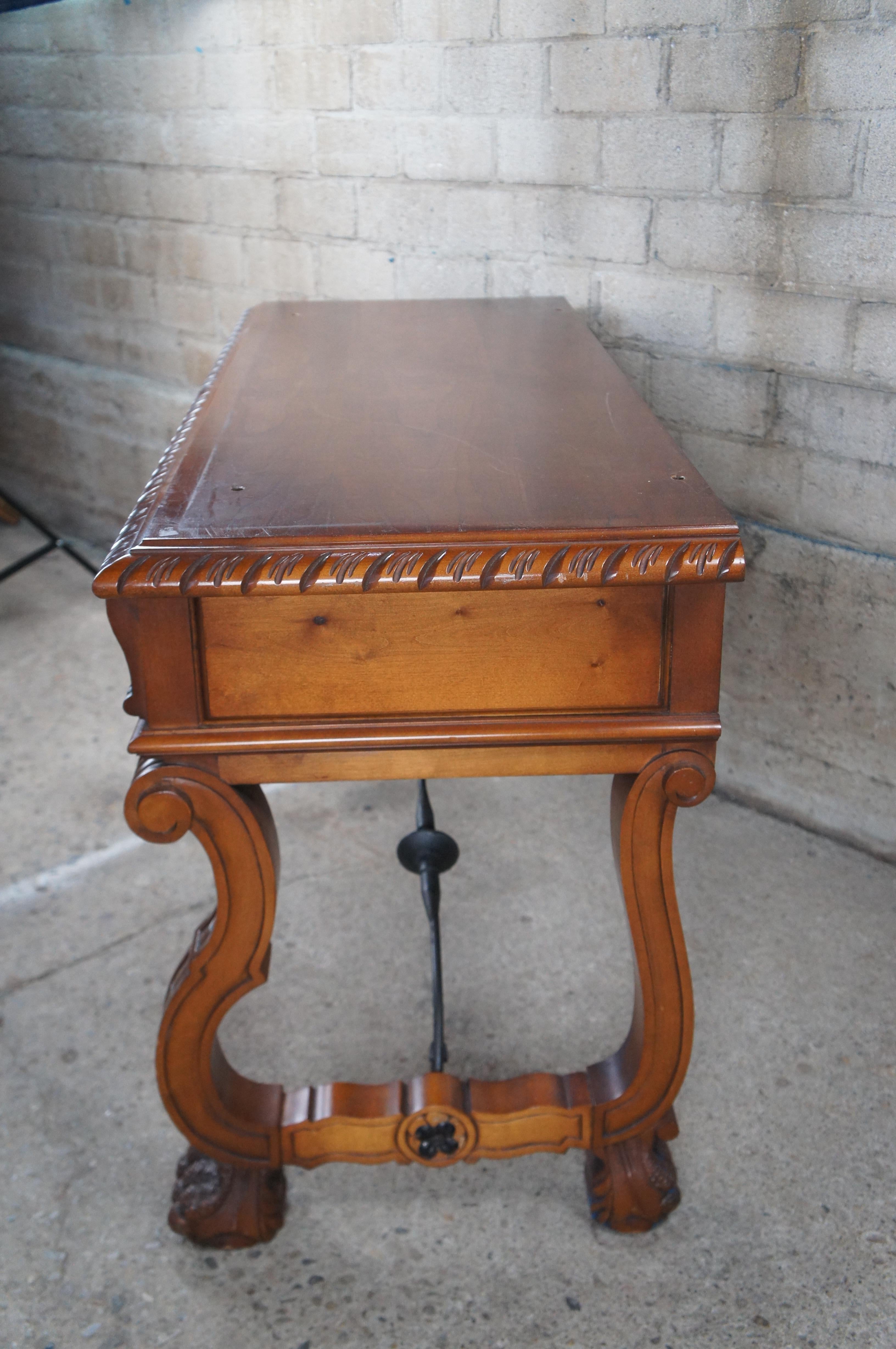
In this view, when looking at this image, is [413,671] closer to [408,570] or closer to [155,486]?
[408,570]

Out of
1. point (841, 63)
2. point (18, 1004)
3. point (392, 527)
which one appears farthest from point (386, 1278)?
point (841, 63)

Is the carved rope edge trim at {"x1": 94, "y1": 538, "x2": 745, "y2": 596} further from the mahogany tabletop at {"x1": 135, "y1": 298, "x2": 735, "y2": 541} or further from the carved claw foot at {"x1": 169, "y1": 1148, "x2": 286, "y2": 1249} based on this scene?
the carved claw foot at {"x1": 169, "y1": 1148, "x2": 286, "y2": 1249}

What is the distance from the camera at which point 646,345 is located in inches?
90.3

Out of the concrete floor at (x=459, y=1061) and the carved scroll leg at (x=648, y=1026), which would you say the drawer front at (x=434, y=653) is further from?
the concrete floor at (x=459, y=1061)

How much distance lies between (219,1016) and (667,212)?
5.43 feet

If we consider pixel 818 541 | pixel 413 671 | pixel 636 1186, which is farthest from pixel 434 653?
pixel 818 541

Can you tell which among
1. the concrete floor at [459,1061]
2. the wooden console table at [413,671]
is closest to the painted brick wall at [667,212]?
the concrete floor at [459,1061]

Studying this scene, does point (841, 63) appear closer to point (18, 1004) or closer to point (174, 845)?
point (174, 845)

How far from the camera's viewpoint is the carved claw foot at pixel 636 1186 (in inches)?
55.7

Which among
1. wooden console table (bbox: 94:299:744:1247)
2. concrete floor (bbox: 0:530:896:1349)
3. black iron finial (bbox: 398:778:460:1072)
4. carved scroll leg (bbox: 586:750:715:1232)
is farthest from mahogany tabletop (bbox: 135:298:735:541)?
concrete floor (bbox: 0:530:896:1349)

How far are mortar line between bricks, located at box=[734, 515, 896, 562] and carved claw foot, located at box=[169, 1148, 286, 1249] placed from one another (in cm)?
132

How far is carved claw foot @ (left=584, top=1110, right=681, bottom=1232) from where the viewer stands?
1.41m

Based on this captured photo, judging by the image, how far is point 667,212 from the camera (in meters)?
2.16

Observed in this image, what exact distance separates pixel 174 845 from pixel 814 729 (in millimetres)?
1281
